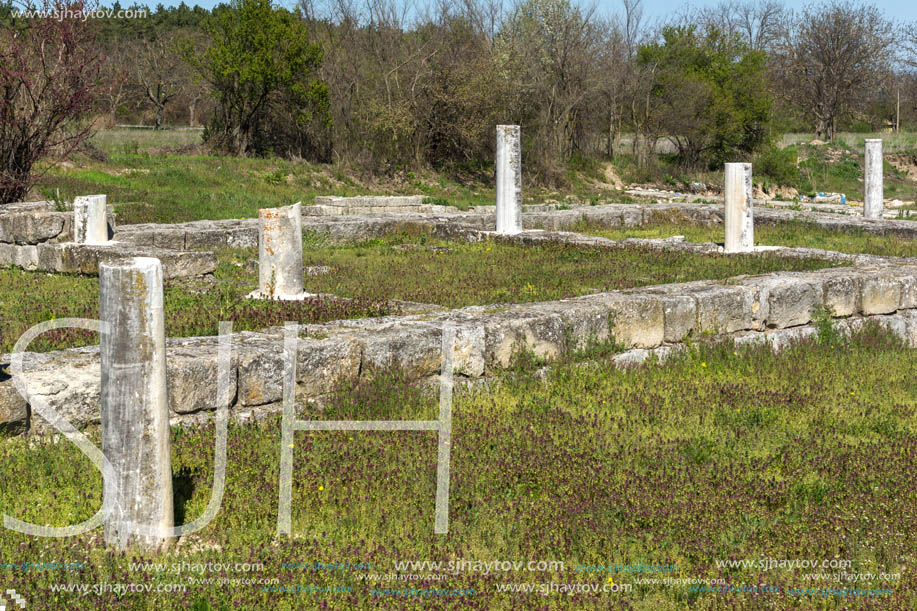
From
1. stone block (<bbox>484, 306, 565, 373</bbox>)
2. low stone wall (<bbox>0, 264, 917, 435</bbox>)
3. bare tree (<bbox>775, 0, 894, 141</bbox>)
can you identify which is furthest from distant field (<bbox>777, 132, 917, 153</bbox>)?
stone block (<bbox>484, 306, 565, 373</bbox>)

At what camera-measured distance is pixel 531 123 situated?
109 ft

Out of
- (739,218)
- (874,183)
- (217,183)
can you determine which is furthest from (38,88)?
(874,183)

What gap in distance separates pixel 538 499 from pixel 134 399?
2.25 meters

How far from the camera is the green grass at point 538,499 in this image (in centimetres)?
433

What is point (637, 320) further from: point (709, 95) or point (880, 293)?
point (709, 95)

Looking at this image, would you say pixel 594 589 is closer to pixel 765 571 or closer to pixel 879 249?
pixel 765 571

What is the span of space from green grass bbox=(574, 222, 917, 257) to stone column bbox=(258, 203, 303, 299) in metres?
8.13

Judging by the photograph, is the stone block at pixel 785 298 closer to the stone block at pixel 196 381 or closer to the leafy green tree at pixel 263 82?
the stone block at pixel 196 381

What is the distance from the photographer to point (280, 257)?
10.3 metres

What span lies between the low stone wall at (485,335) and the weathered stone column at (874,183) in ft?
32.5

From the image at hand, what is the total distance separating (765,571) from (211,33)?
28.6 meters

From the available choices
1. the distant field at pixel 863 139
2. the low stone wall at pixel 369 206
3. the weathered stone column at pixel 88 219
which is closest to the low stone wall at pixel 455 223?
the weathered stone column at pixel 88 219

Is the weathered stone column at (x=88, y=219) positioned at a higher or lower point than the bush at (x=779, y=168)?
lower

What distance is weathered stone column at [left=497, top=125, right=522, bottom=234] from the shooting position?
57.1 ft
